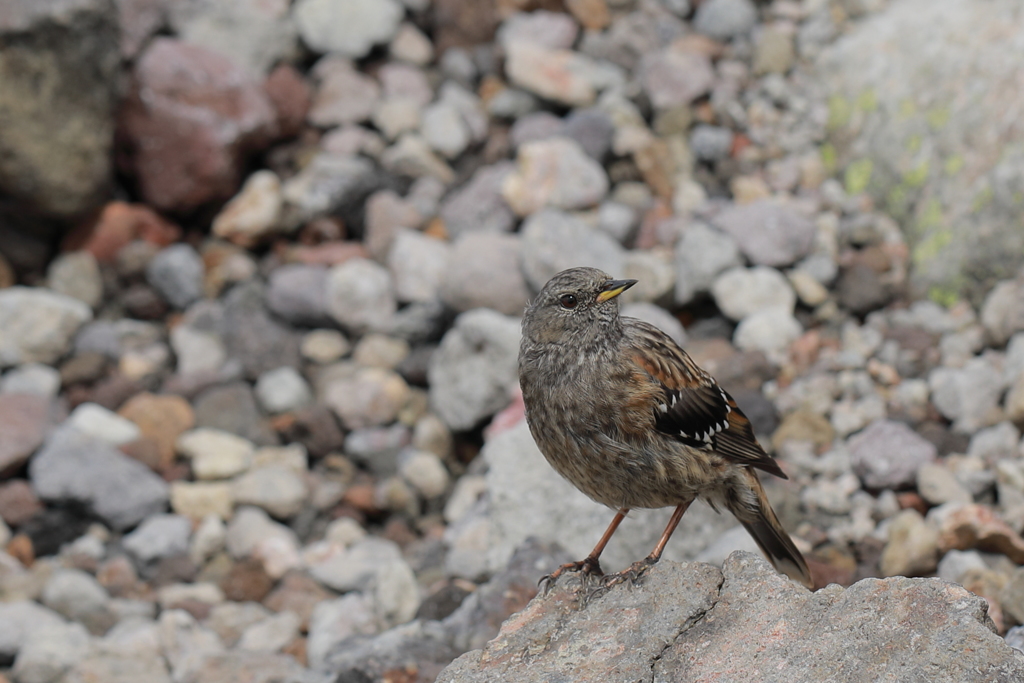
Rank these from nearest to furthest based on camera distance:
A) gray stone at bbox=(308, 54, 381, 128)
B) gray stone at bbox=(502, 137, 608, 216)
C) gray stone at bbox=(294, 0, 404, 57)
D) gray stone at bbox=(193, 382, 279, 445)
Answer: gray stone at bbox=(193, 382, 279, 445)
gray stone at bbox=(502, 137, 608, 216)
gray stone at bbox=(308, 54, 381, 128)
gray stone at bbox=(294, 0, 404, 57)

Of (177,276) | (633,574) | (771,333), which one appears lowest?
(177,276)

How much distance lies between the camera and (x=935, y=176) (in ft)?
24.0

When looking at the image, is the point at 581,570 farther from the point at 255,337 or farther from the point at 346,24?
Answer: the point at 346,24

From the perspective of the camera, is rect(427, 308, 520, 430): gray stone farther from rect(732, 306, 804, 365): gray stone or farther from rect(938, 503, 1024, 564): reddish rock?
rect(938, 503, 1024, 564): reddish rock

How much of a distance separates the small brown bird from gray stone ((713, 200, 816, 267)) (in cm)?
335

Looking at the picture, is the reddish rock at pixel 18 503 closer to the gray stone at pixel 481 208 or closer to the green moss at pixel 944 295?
the gray stone at pixel 481 208

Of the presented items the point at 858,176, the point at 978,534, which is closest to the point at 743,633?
the point at 978,534

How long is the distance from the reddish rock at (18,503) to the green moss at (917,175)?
6410mm

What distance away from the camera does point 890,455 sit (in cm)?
587

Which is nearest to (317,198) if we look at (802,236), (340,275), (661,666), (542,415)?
(340,275)

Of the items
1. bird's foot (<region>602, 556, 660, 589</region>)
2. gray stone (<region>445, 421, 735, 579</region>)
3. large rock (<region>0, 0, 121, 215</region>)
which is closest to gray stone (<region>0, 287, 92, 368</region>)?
large rock (<region>0, 0, 121, 215</region>)

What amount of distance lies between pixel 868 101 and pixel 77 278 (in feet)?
21.0

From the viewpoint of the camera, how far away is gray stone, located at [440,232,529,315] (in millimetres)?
7762

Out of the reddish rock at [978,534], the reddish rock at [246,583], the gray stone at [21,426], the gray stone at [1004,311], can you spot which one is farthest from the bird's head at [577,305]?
the gray stone at [21,426]
